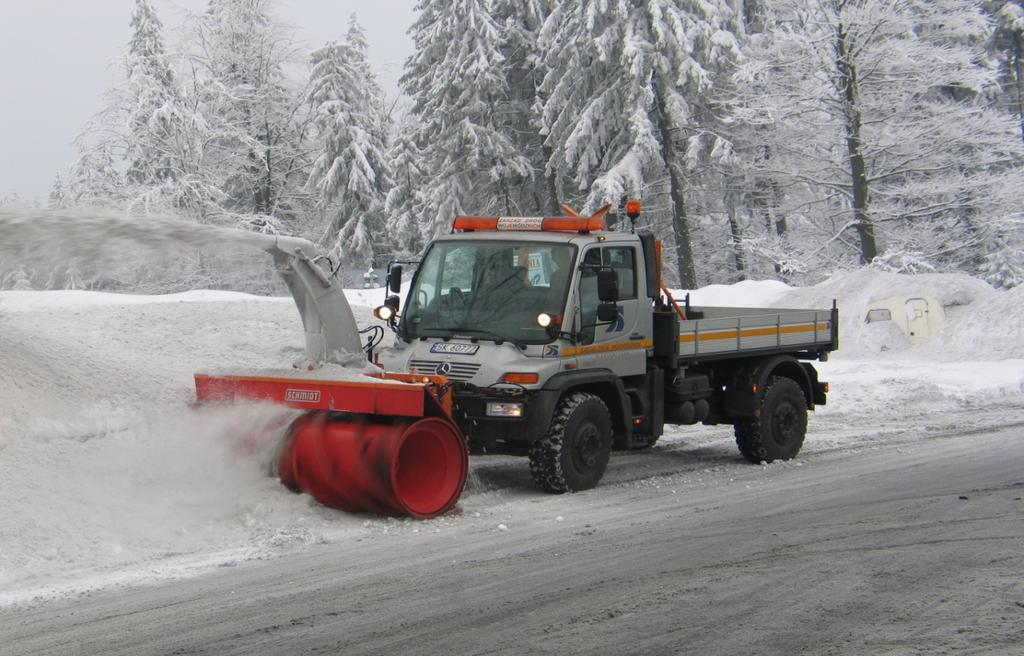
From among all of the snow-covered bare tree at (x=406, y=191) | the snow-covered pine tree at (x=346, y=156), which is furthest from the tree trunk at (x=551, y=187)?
the snow-covered pine tree at (x=346, y=156)

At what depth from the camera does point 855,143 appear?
28859 millimetres

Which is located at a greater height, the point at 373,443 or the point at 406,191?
the point at 406,191

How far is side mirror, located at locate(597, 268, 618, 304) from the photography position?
31.1 feet

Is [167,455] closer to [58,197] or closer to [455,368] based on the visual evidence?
[455,368]

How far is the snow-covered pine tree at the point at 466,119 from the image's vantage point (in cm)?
3628

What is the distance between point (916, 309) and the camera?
906 inches

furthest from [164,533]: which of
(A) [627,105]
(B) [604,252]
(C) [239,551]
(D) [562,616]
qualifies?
(A) [627,105]

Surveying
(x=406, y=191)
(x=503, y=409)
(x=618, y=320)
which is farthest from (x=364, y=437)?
(x=406, y=191)

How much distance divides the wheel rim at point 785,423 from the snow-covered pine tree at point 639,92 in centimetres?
1946

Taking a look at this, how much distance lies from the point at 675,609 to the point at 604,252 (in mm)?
4244

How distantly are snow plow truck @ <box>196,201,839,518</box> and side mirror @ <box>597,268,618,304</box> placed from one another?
0.04 feet

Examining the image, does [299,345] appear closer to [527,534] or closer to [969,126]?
[527,534]

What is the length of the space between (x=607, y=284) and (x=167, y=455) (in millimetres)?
3715

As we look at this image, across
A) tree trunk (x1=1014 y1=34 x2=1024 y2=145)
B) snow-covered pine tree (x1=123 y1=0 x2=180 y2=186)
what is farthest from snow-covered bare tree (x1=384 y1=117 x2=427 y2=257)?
tree trunk (x1=1014 y1=34 x2=1024 y2=145)
